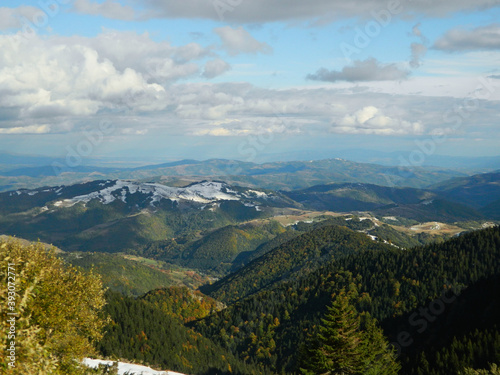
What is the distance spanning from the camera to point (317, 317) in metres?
198

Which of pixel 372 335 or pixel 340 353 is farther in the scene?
pixel 372 335

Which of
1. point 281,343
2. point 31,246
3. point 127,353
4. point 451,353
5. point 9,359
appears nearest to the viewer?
point 9,359

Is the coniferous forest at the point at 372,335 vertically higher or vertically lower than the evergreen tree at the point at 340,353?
lower

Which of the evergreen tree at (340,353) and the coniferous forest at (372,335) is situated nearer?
the evergreen tree at (340,353)

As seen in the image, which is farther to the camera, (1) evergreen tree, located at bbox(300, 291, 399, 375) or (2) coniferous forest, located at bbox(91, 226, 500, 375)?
(2) coniferous forest, located at bbox(91, 226, 500, 375)

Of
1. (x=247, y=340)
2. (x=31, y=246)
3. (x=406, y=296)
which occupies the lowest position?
(x=247, y=340)

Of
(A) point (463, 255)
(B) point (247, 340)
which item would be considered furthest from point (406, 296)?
(B) point (247, 340)

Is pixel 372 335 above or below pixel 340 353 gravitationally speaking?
below

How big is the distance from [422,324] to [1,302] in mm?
138340

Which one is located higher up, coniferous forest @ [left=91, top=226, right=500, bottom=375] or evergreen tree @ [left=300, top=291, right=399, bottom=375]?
evergreen tree @ [left=300, top=291, right=399, bottom=375]

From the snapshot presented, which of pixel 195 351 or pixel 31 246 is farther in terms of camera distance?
pixel 195 351

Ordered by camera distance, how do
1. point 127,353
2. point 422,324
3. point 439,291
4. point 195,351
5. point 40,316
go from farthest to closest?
point 439,291 < point 195,351 < point 422,324 < point 127,353 < point 40,316

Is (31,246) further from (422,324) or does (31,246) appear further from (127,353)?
(422,324)

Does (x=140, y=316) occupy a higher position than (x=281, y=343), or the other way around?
(x=140, y=316)
